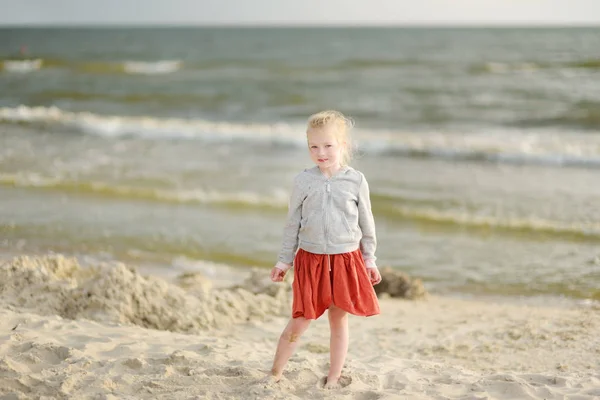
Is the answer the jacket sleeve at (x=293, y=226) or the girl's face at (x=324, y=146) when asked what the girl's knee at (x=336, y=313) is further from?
the girl's face at (x=324, y=146)

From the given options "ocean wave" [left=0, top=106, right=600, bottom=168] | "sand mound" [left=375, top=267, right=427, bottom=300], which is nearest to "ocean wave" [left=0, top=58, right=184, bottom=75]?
"ocean wave" [left=0, top=106, right=600, bottom=168]

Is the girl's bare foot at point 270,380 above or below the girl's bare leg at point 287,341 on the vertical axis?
below

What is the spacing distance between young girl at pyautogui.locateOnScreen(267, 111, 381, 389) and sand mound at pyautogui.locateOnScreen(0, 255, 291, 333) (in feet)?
5.92

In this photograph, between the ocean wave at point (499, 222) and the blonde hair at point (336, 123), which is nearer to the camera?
the blonde hair at point (336, 123)

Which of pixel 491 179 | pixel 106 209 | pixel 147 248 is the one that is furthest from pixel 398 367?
pixel 491 179

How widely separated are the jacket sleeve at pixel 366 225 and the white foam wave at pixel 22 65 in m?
30.9

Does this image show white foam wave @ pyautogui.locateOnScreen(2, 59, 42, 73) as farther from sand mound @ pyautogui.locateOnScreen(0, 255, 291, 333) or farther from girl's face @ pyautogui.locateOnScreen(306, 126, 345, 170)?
girl's face @ pyautogui.locateOnScreen(306, 126, 345, 170)

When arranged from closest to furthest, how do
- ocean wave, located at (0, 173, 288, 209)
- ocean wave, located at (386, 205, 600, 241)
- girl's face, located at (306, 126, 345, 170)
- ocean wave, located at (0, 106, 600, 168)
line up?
girl's face, located at (306, 126, 345, 170) → ocean wave, located at (386, 205, 600, 241) → ocean wave, located at (0, 173, 288, 209) → ocean wave, located at (0, 106, 600, 168)

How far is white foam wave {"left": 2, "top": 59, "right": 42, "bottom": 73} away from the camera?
3231 cm

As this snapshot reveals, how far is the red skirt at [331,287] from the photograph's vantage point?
3.56 meters

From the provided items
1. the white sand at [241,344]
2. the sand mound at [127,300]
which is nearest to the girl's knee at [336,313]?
the white sand at [241,344]

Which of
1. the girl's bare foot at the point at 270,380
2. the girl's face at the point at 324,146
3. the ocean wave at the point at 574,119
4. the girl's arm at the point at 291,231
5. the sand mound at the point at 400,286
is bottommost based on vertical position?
the sand mound at the point at 400,286

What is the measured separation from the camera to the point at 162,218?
8664 millimetres

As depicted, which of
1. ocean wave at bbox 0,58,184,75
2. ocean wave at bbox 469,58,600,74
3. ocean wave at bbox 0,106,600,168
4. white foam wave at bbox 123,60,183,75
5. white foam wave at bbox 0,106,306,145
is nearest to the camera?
ocean wave at bbox 0,106,600,168
